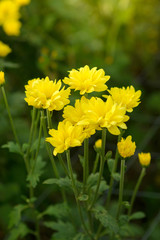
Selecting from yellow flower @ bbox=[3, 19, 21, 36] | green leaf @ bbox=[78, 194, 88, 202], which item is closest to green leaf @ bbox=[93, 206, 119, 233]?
green leaf @ bbox=[78, 194, 88, 202]

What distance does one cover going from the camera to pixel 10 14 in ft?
7.61

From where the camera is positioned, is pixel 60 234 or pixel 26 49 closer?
pixel 60 234

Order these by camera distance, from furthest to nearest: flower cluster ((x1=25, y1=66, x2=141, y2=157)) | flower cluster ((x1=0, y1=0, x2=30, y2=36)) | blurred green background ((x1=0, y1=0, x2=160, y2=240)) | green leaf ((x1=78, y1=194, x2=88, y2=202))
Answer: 1. flower cluster ((x1=0, y1=0, x2=30, y2=36))
2. blurred green background ((x1=0, y1=0, x2=160, y2=240))
3. green leaf ((x1=78, y1=194, x2=88, y2=202))
4. flower cluster ((x1=25, y1=66, x2=141, y2=157))

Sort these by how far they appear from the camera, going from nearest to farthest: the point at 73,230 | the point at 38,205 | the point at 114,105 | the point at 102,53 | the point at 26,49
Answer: the point at 114,105, the point at 73,230, the point at 38,205, the point at 26,49, the point at 102,53

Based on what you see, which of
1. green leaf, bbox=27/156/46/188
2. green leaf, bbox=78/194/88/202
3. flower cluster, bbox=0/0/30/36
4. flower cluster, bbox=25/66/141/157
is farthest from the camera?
flower cluster, bbox=0/0/30/36

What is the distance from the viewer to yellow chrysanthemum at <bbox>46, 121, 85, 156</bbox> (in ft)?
2.78

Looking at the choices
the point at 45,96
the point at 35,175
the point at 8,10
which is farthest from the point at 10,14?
the point at 45,96

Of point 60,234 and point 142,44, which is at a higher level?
point 142,44

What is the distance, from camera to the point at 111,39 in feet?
9.96

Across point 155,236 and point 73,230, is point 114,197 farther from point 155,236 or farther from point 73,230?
point 73,230

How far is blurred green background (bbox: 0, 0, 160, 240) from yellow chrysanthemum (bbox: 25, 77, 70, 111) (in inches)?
35.9

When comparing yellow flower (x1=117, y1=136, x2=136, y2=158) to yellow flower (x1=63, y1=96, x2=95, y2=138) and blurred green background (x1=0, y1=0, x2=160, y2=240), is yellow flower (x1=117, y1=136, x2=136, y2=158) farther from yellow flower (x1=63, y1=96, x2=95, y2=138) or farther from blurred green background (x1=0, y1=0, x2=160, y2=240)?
blurred green background (x1=0, y1=0, x2=160, y2=240)

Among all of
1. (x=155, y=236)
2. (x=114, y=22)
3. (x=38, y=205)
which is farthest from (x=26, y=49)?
(x=155, y=236)

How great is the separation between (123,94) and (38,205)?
110 cm
